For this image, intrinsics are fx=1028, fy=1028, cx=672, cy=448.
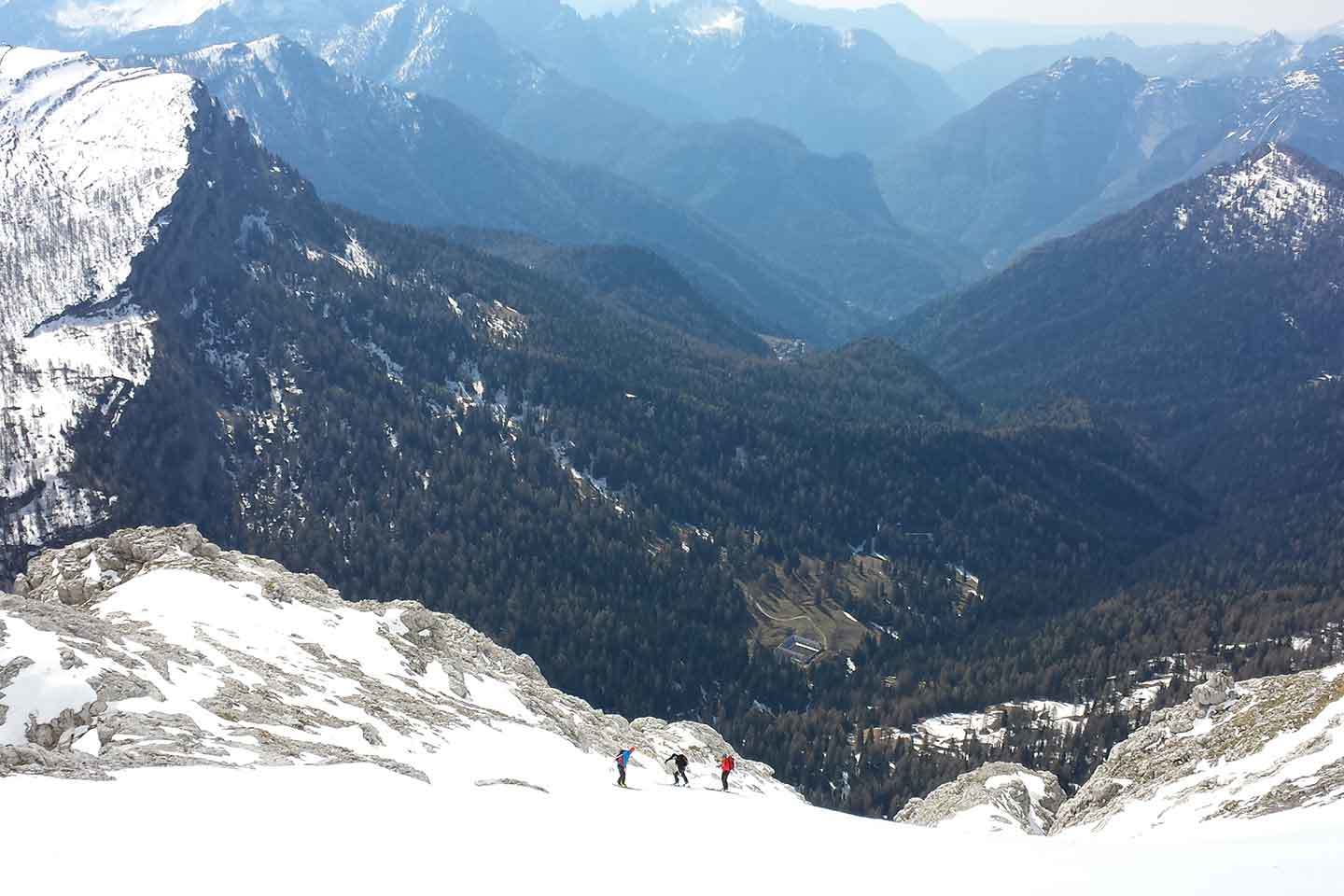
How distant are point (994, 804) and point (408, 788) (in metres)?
73.6

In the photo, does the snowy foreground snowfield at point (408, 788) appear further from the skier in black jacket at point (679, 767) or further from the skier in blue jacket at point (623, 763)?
the skier in black jacket at point (679, 767)

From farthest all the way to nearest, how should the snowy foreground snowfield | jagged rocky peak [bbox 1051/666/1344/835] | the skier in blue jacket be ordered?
the skier in blue jacket
jagged rocky peak [bbox 1051/666/1344/835]
the snowy foreground snowfield

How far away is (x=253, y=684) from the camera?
270 ft

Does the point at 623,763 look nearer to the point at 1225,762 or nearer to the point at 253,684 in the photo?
the point at 253,684

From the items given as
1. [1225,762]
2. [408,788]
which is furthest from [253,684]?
[1225,762]

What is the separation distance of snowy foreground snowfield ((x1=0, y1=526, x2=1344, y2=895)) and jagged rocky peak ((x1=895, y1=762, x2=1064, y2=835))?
0.96 metres

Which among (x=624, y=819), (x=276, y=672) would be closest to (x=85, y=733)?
(x=276, y=672)

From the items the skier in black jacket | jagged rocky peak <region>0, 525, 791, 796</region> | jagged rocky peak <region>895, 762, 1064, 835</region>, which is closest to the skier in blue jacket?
the skier in black jacket

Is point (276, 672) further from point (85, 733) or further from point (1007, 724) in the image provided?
point (1007, 724)

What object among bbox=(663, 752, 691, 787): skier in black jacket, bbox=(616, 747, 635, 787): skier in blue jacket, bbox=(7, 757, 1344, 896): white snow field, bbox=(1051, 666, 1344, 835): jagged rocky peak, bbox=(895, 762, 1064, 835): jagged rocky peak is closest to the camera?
bbox=(7, 757, 1344, 896): white snow field

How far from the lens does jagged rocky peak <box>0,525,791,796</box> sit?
67562 mm

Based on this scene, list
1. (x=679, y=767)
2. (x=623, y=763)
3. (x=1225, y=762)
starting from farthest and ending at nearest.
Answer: (x=1225, y=762)
(x=679, y=767)
(x=623, y=763)

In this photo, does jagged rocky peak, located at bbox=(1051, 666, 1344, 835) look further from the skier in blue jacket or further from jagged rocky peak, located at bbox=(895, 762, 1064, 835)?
the skier in blue jacket

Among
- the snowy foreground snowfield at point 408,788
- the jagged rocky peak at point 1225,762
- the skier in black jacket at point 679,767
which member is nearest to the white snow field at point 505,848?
the snowy foreground snowfield at point 408,788
